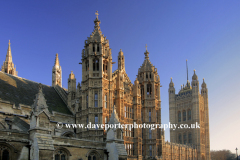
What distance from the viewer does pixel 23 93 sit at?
39.0 meters

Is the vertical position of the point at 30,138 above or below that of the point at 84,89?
below

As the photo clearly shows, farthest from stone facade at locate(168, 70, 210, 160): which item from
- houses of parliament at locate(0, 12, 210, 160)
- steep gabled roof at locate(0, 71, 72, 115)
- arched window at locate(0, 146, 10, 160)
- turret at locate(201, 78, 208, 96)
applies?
Answer: arched window at locate(0, 146, 10, 160)

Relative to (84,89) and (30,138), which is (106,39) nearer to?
(84,89)

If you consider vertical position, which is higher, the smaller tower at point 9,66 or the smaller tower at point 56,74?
the smaller tower at point 9,66

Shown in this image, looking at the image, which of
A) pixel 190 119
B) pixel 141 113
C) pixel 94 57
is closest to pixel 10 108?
pixel 94 57

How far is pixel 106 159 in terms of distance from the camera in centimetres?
3512

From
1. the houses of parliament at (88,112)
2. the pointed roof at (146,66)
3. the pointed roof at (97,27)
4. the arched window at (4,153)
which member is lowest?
the arched window at (4,153)

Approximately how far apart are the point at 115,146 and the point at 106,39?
1504 cm

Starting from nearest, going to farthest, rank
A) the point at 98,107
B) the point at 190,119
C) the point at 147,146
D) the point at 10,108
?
the point at 10,108, the point at 98,107, the point at 147,146, the point at 190,119

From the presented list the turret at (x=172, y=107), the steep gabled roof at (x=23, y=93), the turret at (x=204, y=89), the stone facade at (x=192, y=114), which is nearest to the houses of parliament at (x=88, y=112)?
the steep gabled roof at (x=23, y=93)

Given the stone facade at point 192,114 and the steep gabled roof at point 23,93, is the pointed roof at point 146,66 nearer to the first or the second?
the steep gabled roof at point 23,93

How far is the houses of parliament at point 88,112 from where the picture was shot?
28.5 metres

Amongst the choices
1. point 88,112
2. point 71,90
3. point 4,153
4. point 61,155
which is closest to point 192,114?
point 71,90

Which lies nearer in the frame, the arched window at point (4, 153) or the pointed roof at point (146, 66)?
the arched window at point (4, 153)
